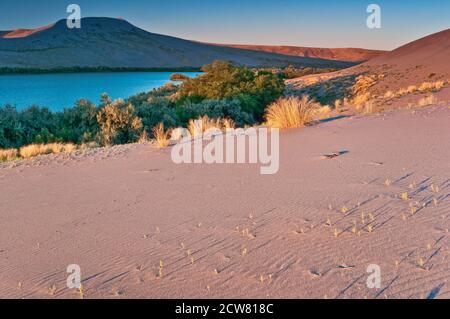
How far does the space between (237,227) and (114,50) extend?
16847 cm

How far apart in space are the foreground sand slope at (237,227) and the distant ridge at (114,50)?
12856 cm

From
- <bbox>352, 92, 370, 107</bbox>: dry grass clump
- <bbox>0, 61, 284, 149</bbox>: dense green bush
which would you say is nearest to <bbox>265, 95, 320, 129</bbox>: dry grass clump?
<bbox>0, 61, 284, 149</bbox>: dense green bush

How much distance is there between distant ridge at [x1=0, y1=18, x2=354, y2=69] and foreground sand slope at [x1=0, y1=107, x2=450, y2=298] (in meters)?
129

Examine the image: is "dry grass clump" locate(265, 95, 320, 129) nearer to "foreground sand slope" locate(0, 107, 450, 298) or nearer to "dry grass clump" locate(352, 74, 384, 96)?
"foreground sand slope" locate(0, 107, 450, 298)

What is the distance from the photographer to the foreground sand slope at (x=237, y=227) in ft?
13.7

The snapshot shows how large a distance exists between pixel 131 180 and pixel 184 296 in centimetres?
452

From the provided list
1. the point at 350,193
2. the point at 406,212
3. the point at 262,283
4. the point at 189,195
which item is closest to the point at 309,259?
the point at 262,283

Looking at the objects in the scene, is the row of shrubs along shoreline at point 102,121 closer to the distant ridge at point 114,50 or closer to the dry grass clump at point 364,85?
the dry grass clump at point 364,85

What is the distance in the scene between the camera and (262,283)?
13.6 ft

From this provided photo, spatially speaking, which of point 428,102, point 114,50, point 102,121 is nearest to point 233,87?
point 102,121

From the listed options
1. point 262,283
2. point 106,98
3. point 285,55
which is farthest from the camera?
point 285,55

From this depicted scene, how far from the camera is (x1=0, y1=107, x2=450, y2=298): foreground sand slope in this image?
13.7ft

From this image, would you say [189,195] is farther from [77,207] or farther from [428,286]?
[428,286]
